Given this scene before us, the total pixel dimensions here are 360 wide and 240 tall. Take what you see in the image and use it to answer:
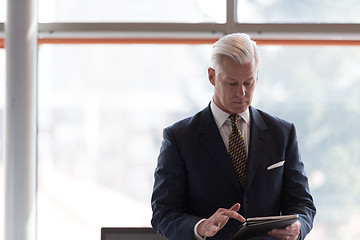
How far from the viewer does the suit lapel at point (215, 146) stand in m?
2.13

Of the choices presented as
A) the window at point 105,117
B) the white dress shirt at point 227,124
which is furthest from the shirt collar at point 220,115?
the window at point 105,117

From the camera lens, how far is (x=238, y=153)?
2180 millimetres

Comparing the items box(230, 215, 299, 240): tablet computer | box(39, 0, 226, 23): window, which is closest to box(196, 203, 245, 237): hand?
box(230, 215, 299, 240): tablet computer

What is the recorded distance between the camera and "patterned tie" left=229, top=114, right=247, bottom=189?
2166 millimetres

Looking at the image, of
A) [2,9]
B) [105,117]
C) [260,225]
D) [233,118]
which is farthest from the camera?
[105,117]

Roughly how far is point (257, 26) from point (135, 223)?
165 cm

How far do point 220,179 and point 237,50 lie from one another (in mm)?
497

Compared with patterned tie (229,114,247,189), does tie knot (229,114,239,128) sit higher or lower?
higher

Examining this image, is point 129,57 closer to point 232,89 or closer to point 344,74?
point 344,74

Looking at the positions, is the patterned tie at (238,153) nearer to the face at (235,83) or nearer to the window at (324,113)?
the face at (235,83)

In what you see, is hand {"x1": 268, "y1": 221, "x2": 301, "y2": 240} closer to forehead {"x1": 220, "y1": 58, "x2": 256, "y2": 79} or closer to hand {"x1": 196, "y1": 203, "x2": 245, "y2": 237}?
hand {"x1": 196, "y1": 203, "x2": 245, "y2": 237}

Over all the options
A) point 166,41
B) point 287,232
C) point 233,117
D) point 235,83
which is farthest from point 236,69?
point 166,41

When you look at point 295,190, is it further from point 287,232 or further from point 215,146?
point 215,146

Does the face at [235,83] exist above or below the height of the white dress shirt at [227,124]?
above
